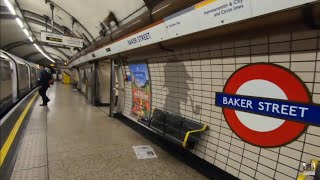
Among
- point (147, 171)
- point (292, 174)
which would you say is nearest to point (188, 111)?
point (147, 171)

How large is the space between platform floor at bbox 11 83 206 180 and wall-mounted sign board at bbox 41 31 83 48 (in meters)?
3.11

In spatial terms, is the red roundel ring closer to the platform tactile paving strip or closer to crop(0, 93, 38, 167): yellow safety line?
the platform tactile paving strip

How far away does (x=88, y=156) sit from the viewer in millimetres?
3672

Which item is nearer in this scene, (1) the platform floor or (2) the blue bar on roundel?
(2) the blue bar on roundel

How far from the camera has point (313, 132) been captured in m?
1.95

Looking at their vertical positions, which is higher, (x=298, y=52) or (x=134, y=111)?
(x=298, y=52)

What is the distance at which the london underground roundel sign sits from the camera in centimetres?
205

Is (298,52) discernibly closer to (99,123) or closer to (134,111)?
(134,111)

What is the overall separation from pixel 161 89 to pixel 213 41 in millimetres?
2039

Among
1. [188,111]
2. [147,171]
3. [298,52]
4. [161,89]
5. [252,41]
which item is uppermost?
[252,41]

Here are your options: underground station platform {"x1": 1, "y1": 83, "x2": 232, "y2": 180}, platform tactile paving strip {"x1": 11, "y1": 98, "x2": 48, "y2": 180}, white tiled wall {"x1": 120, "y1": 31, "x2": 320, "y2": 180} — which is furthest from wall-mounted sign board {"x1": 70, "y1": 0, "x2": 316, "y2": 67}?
platform tactile paving strip {"x1": 11, "y1": 98, "x2": 48, "y2": 180}

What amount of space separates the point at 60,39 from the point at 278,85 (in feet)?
23.7

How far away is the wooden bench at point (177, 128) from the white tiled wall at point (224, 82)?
0.10 metres

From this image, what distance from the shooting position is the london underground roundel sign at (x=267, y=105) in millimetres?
2055
